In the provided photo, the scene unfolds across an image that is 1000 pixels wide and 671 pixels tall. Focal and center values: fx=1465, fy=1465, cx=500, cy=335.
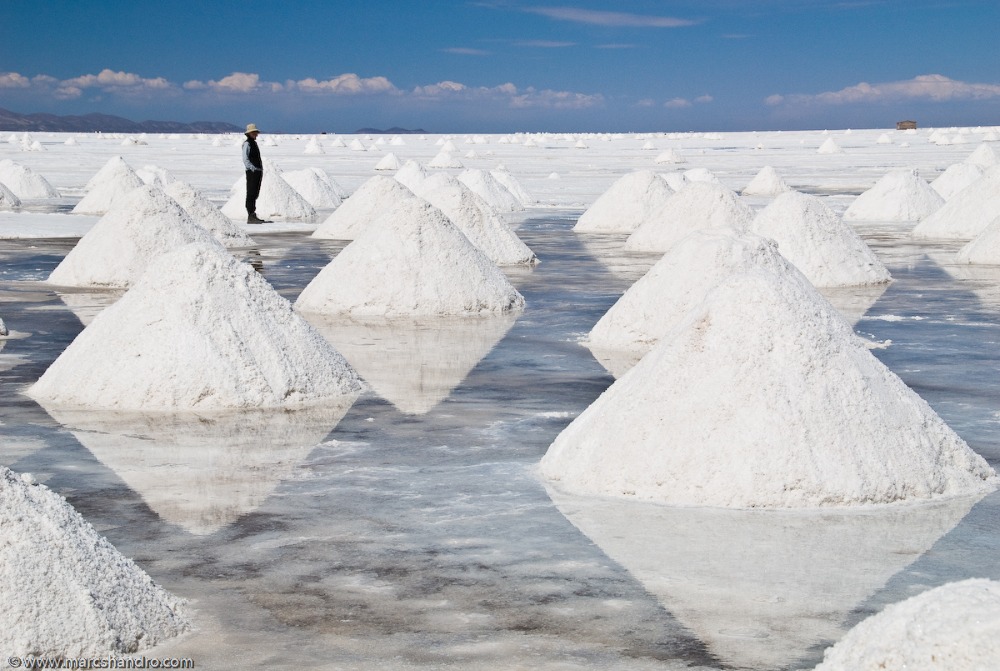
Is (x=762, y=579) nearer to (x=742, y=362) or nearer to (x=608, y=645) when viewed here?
(x=608, y=645)

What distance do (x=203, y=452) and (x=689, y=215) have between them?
39.2 ft

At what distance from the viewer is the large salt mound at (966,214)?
19.9m

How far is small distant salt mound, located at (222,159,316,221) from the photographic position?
23297 millimetres

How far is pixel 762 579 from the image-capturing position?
4727 mm

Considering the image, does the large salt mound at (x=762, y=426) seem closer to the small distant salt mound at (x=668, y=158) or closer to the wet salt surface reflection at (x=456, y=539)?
the wet salt surface reflection at (x=456, y=539)

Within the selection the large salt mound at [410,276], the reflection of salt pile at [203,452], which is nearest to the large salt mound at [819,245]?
the large salt mound at [410,276]

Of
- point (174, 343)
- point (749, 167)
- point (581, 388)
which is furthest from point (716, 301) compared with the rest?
point (749, 167)

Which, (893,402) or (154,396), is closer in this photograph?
(893,402)

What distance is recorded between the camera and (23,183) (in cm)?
2930

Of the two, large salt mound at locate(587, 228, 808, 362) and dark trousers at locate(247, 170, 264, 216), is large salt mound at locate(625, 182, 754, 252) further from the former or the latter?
large salt mound at locate(587, 228, 808, 362)

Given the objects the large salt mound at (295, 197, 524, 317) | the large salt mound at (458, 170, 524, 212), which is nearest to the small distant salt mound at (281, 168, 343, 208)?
the large salt mound at (458, 170, 524, 212)

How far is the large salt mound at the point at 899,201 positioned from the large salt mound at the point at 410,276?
13593 millimetres

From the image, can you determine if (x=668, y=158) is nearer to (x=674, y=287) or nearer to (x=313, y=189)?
(x=313, y=189)

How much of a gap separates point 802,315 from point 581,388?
2.47m
